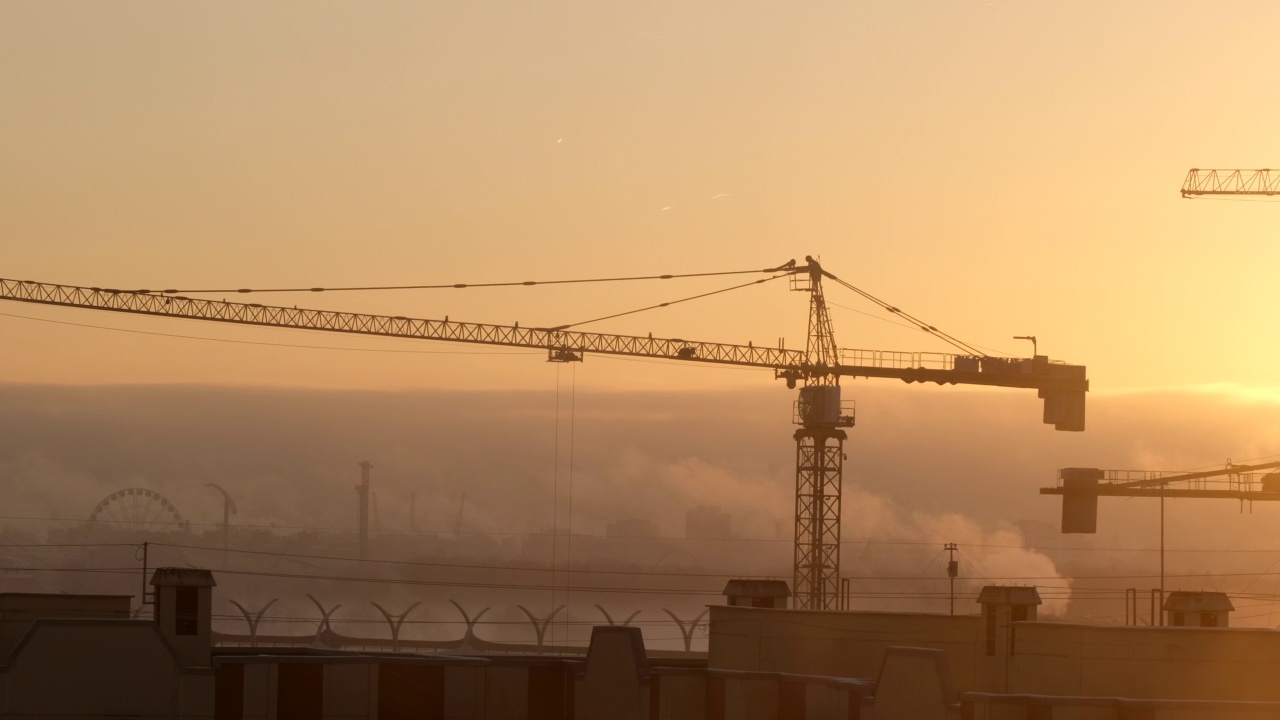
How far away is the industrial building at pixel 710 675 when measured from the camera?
55531mm

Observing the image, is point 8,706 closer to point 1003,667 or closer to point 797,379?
point 1003,667

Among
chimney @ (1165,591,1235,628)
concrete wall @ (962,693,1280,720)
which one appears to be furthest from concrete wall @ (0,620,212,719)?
chimney @ (1165,591,1235,628)

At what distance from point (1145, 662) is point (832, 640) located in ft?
41.6

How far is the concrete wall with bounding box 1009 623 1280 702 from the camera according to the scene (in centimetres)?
6025

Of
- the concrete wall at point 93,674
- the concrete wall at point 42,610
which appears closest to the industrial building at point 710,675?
the concrete wall at point 93,674

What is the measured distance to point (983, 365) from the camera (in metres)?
153

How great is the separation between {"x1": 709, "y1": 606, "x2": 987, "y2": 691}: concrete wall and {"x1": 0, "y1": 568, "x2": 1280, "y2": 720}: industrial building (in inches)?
3.2

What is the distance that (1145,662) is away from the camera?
61.2m

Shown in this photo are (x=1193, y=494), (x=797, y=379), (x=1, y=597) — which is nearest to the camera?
(x=1, y=597)

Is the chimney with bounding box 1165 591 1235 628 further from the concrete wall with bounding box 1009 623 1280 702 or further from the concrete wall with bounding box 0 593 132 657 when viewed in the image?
the concrete wall with bounding box 0 593 132 657

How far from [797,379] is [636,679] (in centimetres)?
9639

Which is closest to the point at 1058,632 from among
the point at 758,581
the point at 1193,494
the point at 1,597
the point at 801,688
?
the point at 801,688

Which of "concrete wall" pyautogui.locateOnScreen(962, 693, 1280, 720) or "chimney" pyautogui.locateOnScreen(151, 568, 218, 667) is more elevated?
"chimney" pyautogui.locateOnScreen(151, 568, 218, 667)

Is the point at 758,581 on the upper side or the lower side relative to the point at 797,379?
lower
